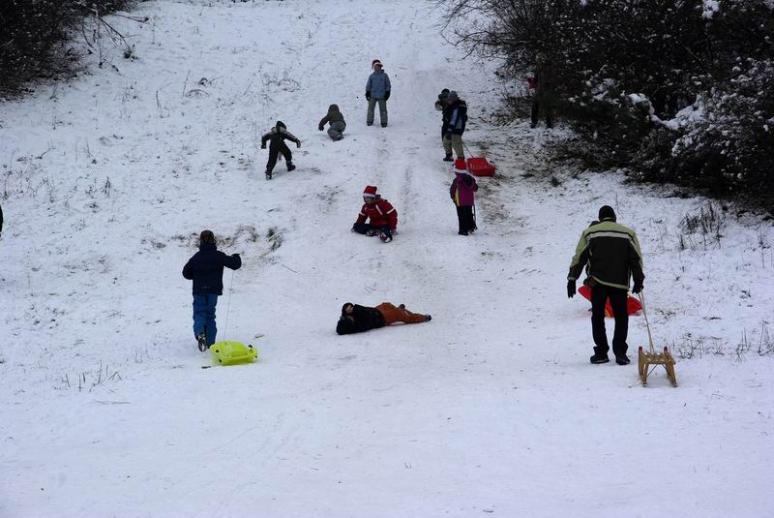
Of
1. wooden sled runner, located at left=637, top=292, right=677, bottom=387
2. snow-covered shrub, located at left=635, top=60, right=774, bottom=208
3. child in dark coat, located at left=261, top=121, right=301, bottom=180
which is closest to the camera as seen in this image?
wooden sled runner, located at left=637, top=292, right=677, bottom=387

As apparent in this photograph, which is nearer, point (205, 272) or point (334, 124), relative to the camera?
point (205, 272)

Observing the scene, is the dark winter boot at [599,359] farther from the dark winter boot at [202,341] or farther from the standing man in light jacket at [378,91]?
the standing man in light jacket at [378,91]

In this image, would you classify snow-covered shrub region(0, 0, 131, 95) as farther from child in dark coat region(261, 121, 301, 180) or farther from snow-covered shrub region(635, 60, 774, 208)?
snow-covered shrub region(635, 60, 774, 208)

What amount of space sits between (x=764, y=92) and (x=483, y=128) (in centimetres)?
991

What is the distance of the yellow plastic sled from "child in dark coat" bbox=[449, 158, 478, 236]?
652 centimetres

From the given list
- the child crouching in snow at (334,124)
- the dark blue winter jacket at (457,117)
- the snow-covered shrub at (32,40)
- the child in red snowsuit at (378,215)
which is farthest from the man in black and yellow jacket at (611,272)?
the snow-covered shrub at (32,40)

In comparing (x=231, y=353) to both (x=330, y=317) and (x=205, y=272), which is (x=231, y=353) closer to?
(x=205, y=272)

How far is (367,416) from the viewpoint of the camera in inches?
321

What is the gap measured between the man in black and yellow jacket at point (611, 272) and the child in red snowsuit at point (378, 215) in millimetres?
7251

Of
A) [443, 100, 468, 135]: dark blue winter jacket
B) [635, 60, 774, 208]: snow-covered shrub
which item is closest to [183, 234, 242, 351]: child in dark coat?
[635, 60, 774, 208]: snow-covered shrub

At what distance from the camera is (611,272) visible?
9438 mm

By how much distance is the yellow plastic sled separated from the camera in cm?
1094

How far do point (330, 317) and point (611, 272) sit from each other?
5620mm

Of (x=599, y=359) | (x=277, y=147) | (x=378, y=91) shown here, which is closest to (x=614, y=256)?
(x=599, y=359)
